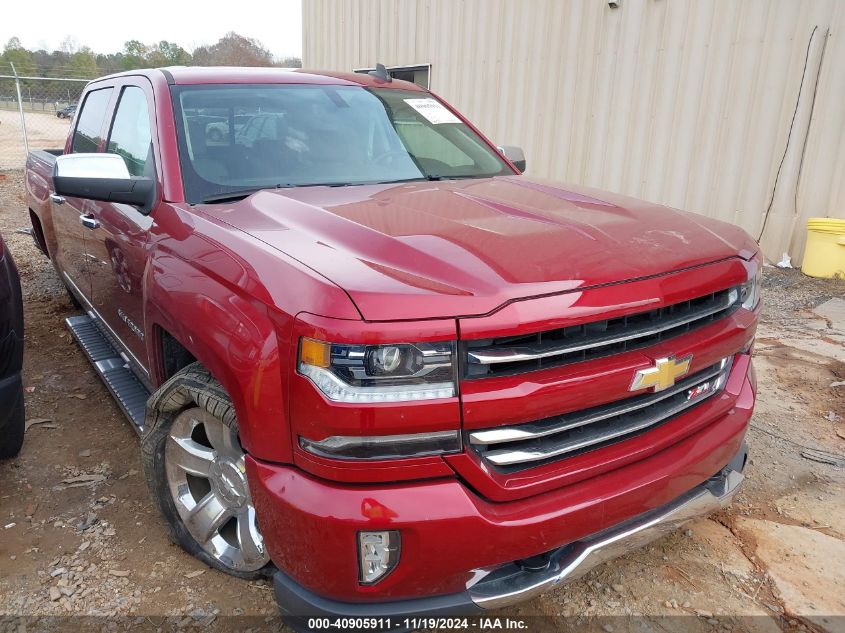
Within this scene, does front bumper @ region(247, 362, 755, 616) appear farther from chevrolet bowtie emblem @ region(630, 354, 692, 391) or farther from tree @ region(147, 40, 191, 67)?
tree @ region(147, 40, 191, 67)

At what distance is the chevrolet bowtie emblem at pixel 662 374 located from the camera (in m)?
1.81

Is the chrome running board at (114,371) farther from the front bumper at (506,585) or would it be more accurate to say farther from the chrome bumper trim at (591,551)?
the chrome bumper trim at (591,551)

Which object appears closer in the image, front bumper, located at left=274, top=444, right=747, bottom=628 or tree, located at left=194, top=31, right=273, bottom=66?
front bumper, located at left=274, top=444, right=747, bottom=628

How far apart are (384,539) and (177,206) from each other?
4.88ft

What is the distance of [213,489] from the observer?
223 centimetres

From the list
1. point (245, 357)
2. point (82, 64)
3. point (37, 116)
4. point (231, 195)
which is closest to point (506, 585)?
point (245, 357)

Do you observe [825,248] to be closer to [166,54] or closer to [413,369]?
[413,369]

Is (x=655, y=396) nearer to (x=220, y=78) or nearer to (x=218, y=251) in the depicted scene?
(x=218, y=251)

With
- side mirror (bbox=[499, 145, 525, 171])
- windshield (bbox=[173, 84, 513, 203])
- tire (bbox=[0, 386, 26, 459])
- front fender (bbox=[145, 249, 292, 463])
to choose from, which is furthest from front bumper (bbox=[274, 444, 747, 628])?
side mirror (bbox=[499, 145, 525, 171])

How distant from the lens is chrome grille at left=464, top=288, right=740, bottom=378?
161 cm

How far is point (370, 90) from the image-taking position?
3.38 metres

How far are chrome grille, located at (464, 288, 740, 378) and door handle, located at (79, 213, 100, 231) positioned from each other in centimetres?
236

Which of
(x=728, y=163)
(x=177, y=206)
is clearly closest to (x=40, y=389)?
(x=177, y=206)

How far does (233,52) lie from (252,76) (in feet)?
179
